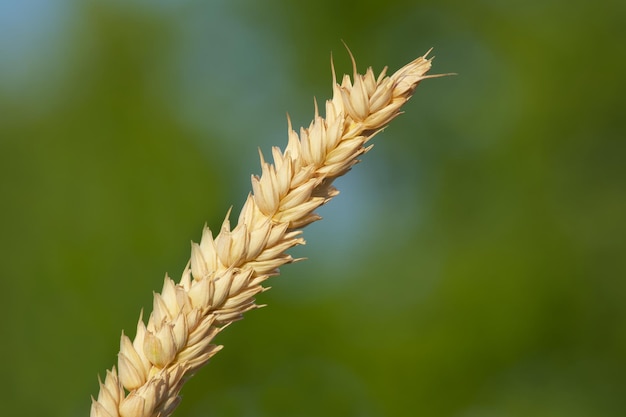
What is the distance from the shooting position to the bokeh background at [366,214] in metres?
8.56

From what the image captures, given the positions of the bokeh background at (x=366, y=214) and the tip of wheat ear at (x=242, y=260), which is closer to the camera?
the tip of wheat ear at (x=242, y=260)

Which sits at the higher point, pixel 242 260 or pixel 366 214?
pixel 242 260

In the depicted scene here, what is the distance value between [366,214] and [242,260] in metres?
8.12

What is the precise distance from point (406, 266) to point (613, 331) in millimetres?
2540

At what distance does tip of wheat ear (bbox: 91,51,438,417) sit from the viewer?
639 millimetres

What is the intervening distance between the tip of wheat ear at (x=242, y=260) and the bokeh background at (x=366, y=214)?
734cm

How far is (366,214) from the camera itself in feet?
28.7

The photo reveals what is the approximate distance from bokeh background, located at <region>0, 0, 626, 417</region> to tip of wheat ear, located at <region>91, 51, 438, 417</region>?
7341 mm

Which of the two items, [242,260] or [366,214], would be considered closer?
[242,260]

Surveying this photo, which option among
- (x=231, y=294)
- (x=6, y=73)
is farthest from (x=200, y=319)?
(x=6, y=73)

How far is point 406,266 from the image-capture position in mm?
8680

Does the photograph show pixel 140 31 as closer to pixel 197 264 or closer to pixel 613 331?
pixel 613 331

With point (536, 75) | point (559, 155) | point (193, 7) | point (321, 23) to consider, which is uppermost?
point (193, 7)

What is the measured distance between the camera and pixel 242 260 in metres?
0.67
